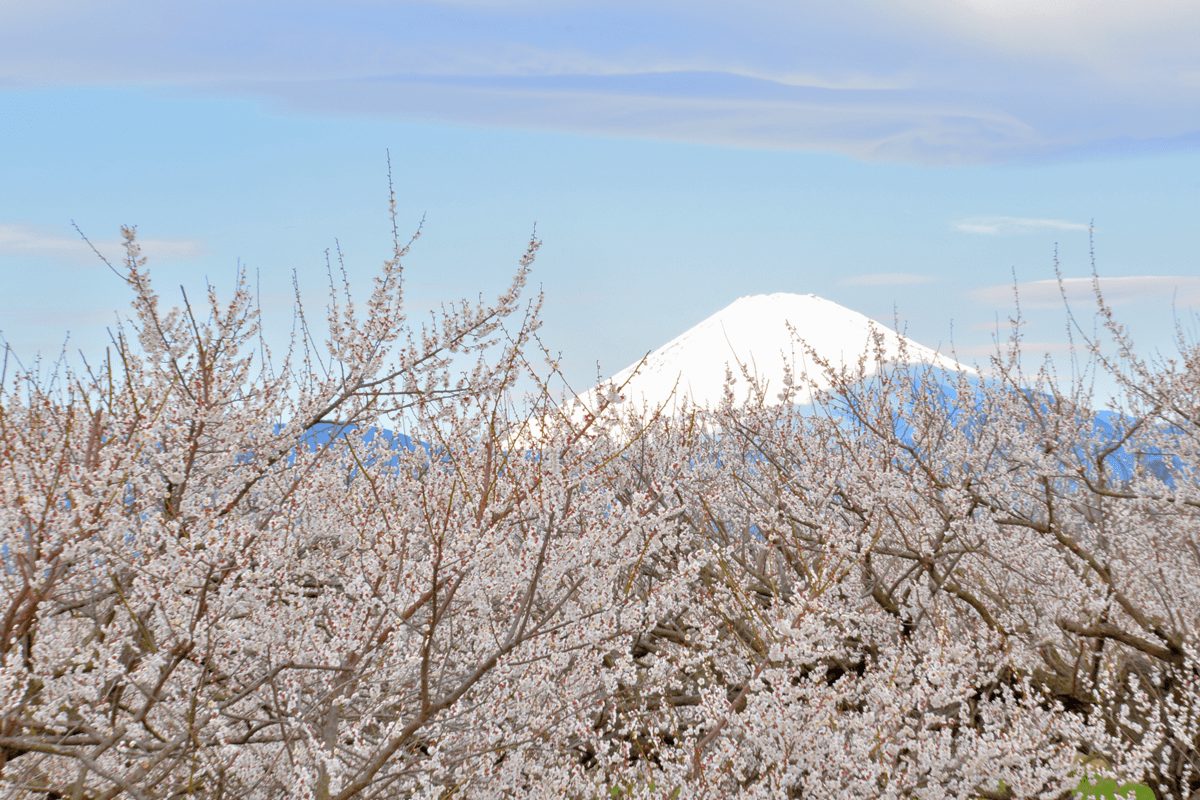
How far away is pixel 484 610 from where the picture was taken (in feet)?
12.7

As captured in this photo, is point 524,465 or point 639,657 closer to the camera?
point 524,465

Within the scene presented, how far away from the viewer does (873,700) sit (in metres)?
5.17

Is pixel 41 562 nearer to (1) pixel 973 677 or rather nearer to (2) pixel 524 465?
(2) pixel 524 465

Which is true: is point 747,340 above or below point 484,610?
above

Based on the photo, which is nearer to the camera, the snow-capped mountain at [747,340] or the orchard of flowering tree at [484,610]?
the orchard of flowering tree at [484,610]

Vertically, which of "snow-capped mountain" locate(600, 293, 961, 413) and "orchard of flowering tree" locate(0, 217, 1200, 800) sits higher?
"snow-capped mountain" locate(600, 293, 961, 413)

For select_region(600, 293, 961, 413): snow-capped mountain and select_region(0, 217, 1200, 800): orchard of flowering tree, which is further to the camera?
select_region(600, 293, 961, 413): snow-capped mountain

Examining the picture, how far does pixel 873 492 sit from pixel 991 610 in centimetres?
204

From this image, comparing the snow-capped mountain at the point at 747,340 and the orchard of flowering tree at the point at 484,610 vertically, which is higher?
the snow-capped mountain at the point at 747,340

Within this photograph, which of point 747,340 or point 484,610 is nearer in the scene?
point 484,610

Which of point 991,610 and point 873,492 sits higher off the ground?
point 873,492

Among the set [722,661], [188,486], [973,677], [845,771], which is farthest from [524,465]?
[973,677]

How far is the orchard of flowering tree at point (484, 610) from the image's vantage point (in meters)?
3.42

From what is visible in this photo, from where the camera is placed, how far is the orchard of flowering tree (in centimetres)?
342
